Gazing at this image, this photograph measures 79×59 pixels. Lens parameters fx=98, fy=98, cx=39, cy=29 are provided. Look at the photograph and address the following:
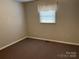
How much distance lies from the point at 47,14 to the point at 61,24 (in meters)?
0.64

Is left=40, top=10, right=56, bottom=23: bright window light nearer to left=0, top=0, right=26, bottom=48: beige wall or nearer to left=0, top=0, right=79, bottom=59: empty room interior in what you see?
left=0, top=0, right=79, bottom=59: empty room interior

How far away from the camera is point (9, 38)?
11.9 feet

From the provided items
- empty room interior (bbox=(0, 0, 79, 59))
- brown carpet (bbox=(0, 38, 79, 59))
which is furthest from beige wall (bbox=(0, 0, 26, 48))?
brown carpet (bbox=(0, 38, 79, 59))

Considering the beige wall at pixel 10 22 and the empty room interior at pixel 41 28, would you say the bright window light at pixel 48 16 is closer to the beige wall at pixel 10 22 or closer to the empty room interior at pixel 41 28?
the empty room interior at pixel 41 28

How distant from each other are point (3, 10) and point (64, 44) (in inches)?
96.1

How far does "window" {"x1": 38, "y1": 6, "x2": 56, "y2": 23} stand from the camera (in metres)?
3.58

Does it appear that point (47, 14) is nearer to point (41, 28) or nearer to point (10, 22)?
point (41, 28)

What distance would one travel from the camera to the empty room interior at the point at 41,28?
304cm

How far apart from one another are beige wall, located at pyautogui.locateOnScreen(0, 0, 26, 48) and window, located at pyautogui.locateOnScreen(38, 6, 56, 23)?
34.9 inches

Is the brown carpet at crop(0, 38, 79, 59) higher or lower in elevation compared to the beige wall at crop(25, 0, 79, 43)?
lower

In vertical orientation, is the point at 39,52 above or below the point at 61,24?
below

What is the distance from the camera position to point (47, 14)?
12.1ft

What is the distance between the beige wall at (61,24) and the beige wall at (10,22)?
0.43 meters

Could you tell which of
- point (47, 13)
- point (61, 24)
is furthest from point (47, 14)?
point (61, 24)
